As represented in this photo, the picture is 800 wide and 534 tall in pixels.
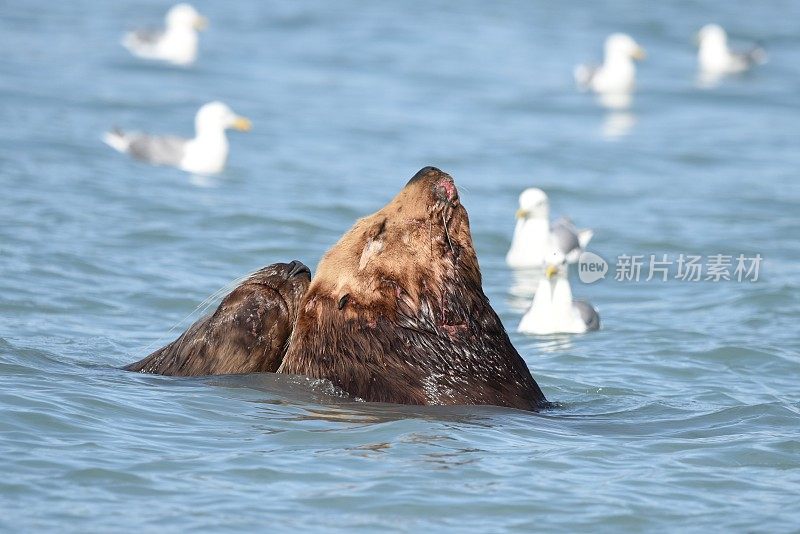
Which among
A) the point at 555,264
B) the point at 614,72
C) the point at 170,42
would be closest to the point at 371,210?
the point at 555,264

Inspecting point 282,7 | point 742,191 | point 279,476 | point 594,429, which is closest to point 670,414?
point 594,429

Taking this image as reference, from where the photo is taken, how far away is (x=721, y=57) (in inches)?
859

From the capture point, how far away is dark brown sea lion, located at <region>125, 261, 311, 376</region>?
615cm

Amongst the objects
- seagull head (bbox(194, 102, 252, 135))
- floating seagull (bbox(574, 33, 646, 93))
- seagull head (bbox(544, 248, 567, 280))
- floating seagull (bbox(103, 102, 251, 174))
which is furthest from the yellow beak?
floating seagull (bbox(574, 33, 646, 93))

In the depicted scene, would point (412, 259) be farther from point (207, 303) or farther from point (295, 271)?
point (207, 303)

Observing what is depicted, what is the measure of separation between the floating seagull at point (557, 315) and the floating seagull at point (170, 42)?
1192 centimetres

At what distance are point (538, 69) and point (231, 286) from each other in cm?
1581

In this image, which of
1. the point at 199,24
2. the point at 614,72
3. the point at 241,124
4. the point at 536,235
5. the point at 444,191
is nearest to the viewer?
the point at 444,191

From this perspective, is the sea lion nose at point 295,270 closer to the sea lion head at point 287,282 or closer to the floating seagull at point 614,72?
the sea lion head at point 287,282

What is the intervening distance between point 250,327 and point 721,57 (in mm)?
16923

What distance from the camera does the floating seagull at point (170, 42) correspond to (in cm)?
2080

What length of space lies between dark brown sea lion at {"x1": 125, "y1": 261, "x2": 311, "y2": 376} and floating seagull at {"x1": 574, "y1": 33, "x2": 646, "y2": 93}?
14.6 m

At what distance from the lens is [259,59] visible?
21.2 m

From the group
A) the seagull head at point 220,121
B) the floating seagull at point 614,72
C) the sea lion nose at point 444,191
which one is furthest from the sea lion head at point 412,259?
the floating seagull at point 614,72
